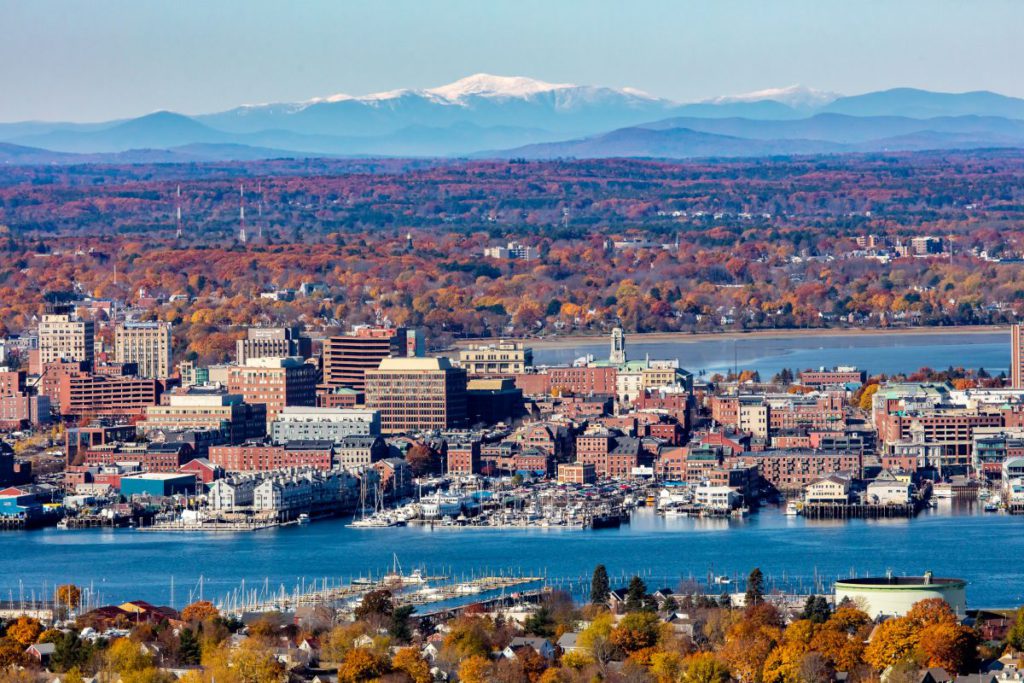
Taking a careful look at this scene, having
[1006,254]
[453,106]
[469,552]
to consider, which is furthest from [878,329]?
[453,106]

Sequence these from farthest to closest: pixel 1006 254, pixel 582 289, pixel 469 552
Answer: pixel 1006 254, pixel 582 289, pixel 469 552

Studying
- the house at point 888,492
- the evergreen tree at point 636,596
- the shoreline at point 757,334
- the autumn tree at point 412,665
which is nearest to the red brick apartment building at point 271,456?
the house at point 888,492

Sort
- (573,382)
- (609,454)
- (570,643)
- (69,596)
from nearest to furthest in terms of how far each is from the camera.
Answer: (570,643) < (69,596) < (609,454) < (573,382)

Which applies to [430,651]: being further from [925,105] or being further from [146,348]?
[925,105]

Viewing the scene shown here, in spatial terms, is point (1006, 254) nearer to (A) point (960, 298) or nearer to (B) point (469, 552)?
(A) point (960, 298)

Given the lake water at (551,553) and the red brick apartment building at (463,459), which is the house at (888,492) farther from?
the red brick apartment building at (463,459)

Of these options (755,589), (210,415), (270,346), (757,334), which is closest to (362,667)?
(755,589)

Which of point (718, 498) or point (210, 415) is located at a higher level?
point (210, 415)
